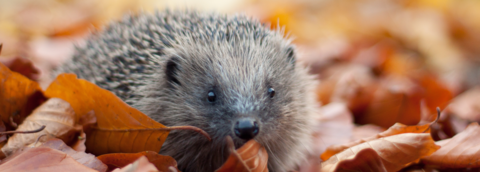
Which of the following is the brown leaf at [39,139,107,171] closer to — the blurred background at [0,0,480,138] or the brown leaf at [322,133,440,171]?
the brown leaf at [322,133,440,171]

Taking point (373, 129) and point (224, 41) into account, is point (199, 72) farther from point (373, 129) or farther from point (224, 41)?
point (373, 129)

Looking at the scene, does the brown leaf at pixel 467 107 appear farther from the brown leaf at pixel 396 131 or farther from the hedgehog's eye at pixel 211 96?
the hedgehog's eye at pixel 211 96

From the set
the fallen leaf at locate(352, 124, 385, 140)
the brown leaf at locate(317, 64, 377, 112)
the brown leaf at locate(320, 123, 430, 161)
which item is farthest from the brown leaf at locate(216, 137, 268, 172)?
the brown leaf at locate(317, 64, 377, 112)

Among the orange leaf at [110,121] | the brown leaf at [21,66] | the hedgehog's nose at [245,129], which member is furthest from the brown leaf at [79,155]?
the brown leaf at [21,66]

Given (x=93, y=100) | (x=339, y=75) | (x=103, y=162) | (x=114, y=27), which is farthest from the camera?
(x=339, y=75)

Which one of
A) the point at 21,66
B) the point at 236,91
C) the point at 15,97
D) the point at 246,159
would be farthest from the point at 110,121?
the point at 21,66

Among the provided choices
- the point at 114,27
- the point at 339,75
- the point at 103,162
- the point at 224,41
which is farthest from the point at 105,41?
the point at 339,75

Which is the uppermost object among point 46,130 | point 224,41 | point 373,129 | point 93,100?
point 224,41
